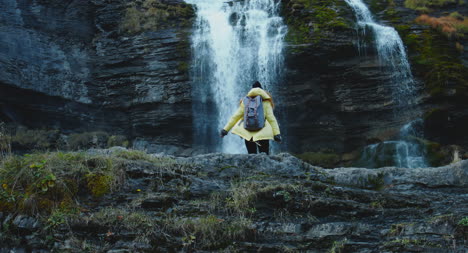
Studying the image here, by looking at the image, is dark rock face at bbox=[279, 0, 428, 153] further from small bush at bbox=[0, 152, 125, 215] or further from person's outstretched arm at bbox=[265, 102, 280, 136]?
small bush at bbox=[0, 152, 125, 215]

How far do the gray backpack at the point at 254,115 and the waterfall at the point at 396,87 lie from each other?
8936mm

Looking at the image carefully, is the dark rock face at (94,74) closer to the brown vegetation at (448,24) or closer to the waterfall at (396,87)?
the waterfall at (396,87)

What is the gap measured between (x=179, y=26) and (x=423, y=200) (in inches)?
577

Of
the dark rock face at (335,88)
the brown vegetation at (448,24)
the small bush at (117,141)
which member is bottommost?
the small bush at (117,141)

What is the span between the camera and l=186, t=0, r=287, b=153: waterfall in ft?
55.4

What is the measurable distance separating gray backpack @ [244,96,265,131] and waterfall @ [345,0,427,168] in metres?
8.94

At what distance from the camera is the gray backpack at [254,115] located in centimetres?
737

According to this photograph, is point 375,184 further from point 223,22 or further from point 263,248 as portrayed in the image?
point 223,22

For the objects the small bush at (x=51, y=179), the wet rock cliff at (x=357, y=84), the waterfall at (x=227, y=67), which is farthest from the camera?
the waterfall at (x=227, y=67)

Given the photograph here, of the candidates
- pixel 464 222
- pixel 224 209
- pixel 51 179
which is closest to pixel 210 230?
pixel 224 209

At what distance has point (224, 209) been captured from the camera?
5223 mm

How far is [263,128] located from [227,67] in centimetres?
1012

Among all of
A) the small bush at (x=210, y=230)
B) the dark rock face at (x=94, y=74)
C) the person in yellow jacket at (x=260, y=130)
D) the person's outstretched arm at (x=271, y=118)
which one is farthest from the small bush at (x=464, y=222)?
the dark rock face at (x=94, y=74)

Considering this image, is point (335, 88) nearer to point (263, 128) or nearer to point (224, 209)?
point (263, 128)
